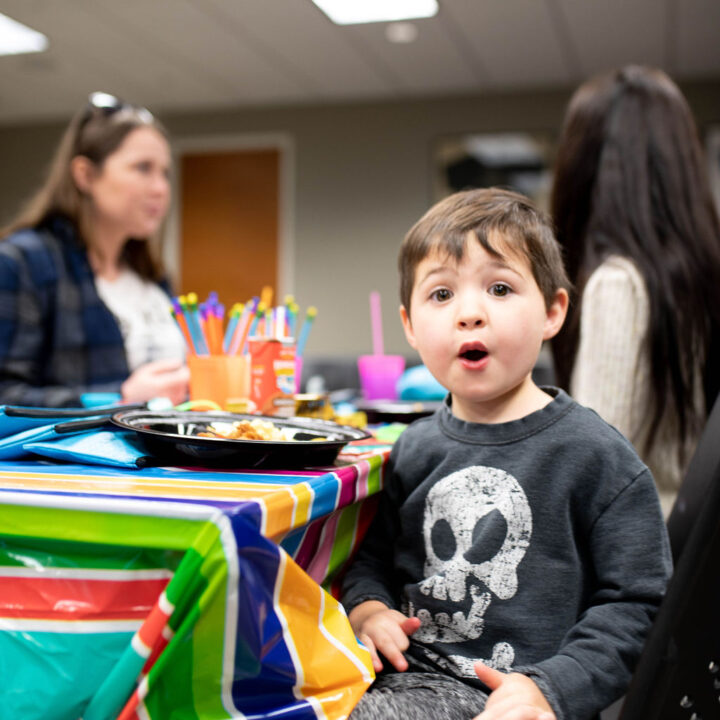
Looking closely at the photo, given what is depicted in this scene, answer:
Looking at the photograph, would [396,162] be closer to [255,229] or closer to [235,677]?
→ [255,229]

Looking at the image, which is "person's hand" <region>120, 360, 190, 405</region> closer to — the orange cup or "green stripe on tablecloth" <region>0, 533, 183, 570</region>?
the orange cup

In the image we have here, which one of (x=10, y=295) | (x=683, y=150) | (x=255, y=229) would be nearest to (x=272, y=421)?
(x=683, y=150)

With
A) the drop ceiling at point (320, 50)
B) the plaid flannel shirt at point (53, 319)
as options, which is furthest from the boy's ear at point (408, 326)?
the drop ceiling at point (320, 50)

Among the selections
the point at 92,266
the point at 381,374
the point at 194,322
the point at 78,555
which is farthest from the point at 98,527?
the point at 92,266

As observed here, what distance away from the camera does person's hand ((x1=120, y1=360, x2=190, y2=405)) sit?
127 centimetres

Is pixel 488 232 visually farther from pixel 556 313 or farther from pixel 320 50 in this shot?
pixel 320 50

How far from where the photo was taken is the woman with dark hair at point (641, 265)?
1.21 metres

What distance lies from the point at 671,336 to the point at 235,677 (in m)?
0.91

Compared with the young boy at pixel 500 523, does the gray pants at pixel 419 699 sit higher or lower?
lower

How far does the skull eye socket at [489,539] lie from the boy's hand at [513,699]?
0.36 ft

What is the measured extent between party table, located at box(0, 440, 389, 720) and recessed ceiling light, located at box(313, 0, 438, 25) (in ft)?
12.4

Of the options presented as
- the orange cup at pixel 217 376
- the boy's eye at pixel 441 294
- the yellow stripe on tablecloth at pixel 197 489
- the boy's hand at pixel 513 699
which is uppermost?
the boy's eye at pixel 441 294

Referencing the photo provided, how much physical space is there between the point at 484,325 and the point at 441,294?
0.23ft

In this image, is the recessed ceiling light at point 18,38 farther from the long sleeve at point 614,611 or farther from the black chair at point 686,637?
the black chair at point 686,637
